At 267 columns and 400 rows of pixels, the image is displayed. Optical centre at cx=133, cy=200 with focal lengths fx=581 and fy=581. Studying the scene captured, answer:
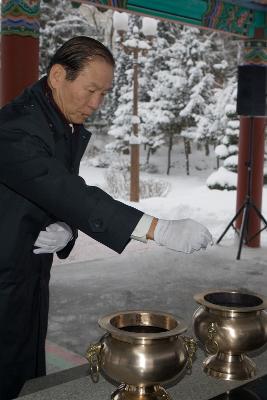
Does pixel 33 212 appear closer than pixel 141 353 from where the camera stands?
No

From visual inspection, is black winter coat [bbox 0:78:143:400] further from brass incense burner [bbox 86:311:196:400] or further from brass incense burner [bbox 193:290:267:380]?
brass incense burner [bbox 193:290:267:380]

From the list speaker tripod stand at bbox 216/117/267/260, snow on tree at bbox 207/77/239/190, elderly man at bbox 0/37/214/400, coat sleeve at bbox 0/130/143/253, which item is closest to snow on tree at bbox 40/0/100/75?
snow on tree at bbox 207/77/239/190

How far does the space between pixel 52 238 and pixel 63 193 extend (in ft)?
1.38

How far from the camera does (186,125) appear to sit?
2352cm

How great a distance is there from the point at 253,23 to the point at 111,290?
405cm

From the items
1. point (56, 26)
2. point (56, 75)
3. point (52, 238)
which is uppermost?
→ point (56, 26)

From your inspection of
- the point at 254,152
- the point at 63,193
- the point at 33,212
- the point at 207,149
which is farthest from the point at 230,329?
the point at 207,149

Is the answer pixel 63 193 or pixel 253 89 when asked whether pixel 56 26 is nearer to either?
pixel 253 89

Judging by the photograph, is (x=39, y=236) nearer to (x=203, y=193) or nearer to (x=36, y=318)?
(x=36, y=318)

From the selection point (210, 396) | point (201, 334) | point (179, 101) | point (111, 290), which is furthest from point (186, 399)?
point (179, 101)

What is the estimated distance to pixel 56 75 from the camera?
6.18 ft

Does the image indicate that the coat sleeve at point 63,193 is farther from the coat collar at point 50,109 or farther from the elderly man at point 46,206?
the coat collar at point 50,109

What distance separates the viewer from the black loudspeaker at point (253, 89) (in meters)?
6.80

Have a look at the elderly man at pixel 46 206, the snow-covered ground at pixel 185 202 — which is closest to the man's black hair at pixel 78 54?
the elderly man at pixel 46 206
